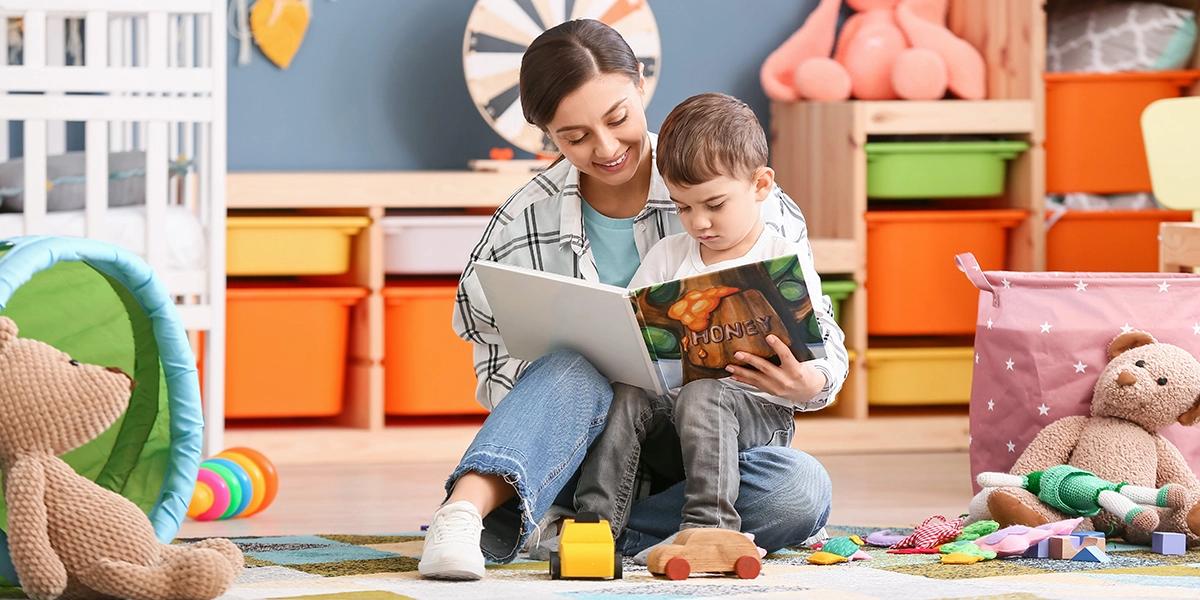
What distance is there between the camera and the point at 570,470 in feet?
5.36

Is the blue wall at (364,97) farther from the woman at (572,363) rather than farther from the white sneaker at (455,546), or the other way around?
the white sneaker at (455,546)

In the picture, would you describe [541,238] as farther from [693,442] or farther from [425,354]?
[425,354]

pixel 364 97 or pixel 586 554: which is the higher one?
pixel 364 97

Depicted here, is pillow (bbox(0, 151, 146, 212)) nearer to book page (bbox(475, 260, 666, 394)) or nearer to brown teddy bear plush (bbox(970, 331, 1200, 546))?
book page (bbox(475, 260, 666, 394))

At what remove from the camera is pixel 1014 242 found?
3.18 metres

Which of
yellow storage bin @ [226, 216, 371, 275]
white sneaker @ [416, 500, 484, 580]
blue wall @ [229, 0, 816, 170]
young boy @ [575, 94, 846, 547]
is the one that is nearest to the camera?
white sneaker @ [416, 500, 484, 580]

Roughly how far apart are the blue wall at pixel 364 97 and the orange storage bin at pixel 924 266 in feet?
2.79

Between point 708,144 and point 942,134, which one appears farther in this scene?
point 942,134

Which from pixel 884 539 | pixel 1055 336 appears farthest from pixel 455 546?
pixel 1055 336

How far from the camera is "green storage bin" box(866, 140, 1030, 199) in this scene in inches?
123

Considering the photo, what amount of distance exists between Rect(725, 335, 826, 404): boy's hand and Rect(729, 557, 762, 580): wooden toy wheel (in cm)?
17

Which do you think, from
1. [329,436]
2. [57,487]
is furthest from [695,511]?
[329,436]

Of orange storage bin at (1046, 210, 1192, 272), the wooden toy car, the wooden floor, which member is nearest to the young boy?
the wooden toy car

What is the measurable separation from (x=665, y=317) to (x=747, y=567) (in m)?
0.25
